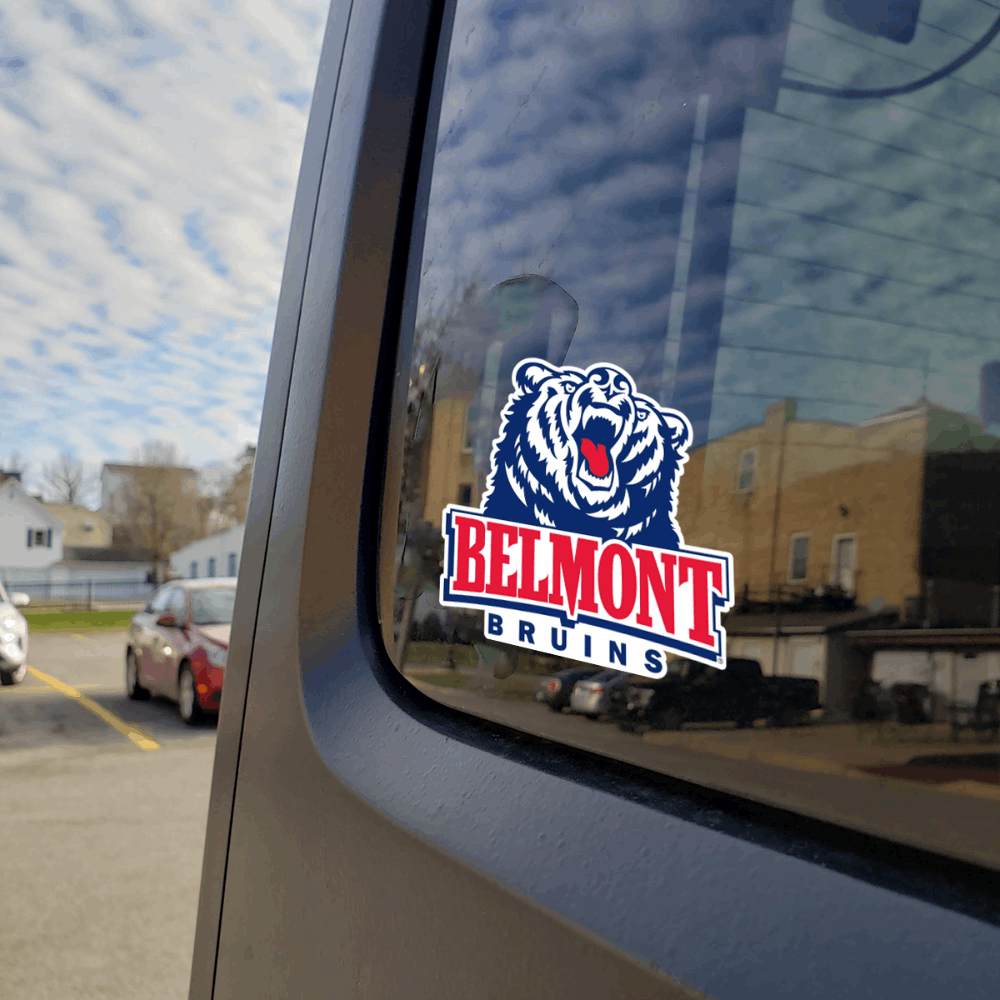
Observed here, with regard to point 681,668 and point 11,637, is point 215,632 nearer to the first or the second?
point 11,637

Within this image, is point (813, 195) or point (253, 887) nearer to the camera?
point (813, 195)

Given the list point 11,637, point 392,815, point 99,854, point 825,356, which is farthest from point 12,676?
point 825,356

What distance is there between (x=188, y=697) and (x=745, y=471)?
872 centimetres

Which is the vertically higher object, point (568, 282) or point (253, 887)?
point (568, 282)

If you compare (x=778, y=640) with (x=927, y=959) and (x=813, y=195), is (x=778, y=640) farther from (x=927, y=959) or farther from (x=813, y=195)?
(x=813, y=195)

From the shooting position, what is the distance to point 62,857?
4.86m

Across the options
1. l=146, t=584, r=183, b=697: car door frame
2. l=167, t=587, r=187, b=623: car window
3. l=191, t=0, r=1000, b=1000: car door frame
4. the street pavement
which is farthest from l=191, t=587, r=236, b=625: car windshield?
l=191, t=0, r=1000, b=1000: car door frame

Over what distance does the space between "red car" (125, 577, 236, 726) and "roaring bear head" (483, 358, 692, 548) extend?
7.71 m

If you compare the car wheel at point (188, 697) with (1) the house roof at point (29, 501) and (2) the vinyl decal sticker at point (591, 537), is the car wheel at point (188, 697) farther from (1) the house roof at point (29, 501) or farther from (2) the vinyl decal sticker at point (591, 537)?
(1) the house roof at point (29, 501)

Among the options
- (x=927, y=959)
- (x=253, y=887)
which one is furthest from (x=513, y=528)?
(x=253, y=887)

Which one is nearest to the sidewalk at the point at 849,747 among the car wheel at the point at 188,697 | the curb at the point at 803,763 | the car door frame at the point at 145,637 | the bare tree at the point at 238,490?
the curb at the point at 803,763

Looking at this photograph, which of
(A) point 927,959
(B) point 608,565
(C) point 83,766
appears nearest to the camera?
(A) point 927,959

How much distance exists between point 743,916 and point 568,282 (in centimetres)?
55

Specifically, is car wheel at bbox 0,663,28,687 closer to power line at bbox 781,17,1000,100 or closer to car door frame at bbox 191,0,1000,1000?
car door frame at bbox 191,0,1000,1000
